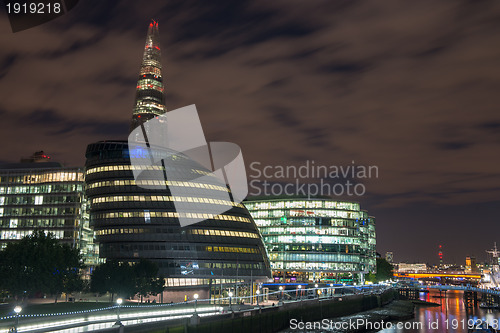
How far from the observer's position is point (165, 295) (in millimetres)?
103750

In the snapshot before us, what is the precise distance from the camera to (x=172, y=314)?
160 ft

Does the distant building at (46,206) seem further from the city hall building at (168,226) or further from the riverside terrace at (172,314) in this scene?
the riverside terrace at (172,314)

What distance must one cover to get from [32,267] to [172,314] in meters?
34.6

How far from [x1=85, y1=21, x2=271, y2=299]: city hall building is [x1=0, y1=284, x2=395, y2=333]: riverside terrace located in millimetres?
10512

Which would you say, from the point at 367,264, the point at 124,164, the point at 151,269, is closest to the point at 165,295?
the point at 151,269

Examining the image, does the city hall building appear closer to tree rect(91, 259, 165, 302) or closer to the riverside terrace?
the riverside terrace

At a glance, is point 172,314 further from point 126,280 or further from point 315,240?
point 315,240

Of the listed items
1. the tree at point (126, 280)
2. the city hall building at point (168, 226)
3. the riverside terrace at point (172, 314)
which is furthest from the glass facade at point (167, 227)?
the tree at point (126, 280)

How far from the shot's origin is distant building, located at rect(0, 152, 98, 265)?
128 m

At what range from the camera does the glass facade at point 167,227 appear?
105 meters

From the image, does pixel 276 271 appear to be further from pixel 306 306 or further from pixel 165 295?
pixel 306 306

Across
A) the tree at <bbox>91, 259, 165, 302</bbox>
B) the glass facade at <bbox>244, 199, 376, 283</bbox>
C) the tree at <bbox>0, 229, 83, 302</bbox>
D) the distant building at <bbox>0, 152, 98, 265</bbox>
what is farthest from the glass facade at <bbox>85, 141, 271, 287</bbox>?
the glass facade at <bbox>244, 199, 376, 283</bbox>

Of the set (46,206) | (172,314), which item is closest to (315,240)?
(46,206)

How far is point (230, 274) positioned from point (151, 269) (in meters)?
22.6
